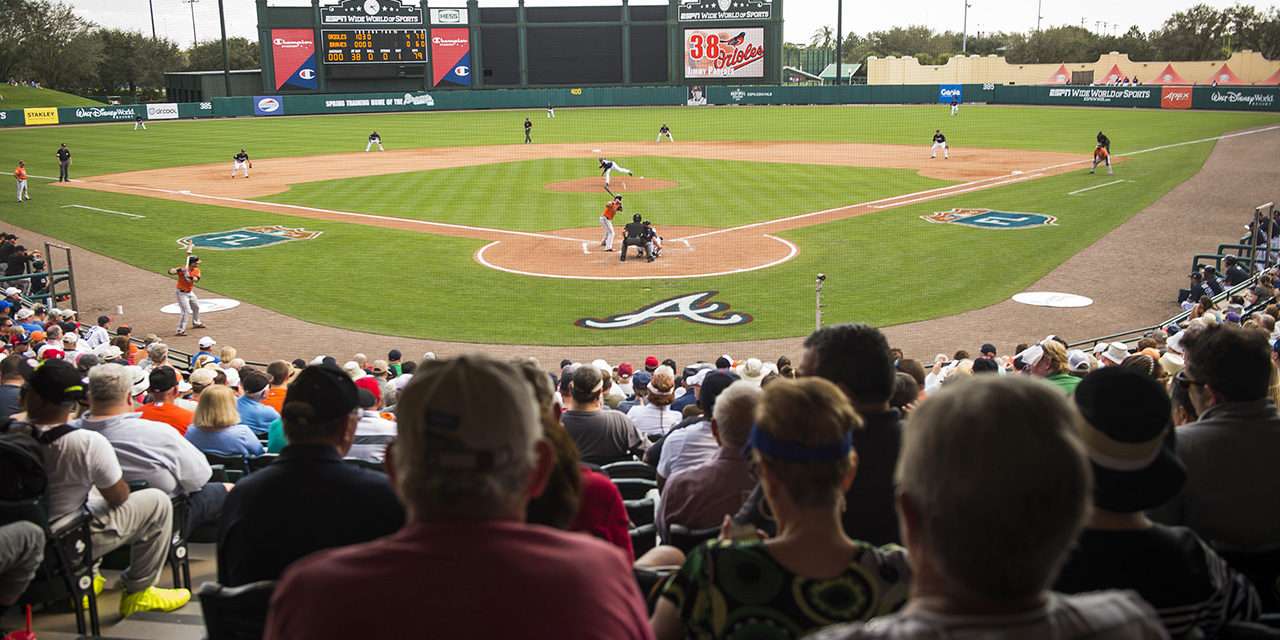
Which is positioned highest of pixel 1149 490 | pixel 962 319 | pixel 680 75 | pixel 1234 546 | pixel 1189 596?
pixel 680 75

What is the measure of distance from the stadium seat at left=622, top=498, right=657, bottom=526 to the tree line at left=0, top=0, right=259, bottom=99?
103274mm

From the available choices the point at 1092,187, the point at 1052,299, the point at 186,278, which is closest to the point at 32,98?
the point at 186,278

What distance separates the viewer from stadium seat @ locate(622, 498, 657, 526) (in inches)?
225

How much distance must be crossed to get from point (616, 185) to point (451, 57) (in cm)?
5090

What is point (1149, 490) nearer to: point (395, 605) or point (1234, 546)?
point (1234, 546)

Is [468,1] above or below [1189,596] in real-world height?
above

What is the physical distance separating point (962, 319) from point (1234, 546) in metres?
14.5

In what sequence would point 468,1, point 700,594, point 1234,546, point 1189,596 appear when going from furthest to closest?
point 468,1, point 1234,546, point 1189,596, point 700,594

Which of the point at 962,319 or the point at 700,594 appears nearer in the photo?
the point at 700,594

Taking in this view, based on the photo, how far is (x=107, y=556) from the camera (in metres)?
6.59

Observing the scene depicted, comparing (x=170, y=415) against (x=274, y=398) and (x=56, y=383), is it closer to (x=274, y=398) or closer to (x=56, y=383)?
(x=274, y=398)

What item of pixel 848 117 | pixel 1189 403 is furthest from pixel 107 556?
pixel 848 117

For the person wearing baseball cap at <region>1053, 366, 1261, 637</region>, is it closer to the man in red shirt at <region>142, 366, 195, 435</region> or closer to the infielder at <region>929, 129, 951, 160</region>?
the man in red shirt at <region>142, 366, 195, 435</region>

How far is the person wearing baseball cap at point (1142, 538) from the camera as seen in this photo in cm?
309
